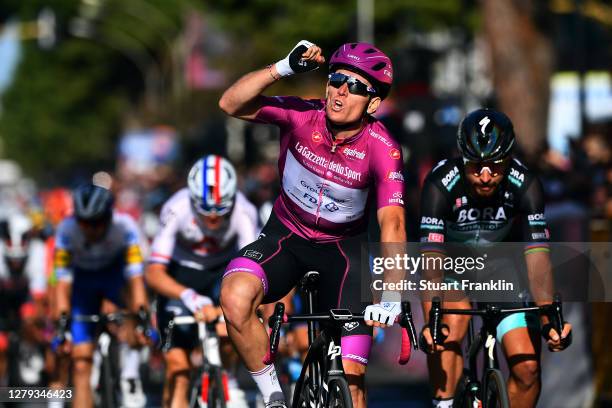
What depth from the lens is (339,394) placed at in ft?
22.9

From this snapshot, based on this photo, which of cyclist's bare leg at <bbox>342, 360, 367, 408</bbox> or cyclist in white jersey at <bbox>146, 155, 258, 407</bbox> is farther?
cyclist in white jersey at <bbox>146, 155, 258, 407</bbox>

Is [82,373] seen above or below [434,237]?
below

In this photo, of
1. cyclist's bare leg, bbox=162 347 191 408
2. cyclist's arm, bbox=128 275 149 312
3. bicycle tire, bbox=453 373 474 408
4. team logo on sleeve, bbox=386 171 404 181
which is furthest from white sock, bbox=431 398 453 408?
cyclist's arm, bbox=128 275 149 312

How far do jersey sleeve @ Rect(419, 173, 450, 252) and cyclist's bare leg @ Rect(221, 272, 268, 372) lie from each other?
1.08m

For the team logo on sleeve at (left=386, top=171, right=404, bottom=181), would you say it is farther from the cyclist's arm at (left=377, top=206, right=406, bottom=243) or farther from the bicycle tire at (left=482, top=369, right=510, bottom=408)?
the bicycle tire at (left=482, top=369, right=510, bottom=408)

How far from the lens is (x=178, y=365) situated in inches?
387

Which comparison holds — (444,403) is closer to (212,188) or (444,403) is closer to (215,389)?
(215,389)

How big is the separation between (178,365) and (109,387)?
605mm

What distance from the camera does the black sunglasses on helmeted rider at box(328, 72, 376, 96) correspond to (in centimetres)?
752

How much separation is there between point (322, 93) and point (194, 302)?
31612 mm

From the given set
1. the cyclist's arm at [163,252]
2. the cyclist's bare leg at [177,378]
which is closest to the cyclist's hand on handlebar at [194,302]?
the cyclist's arm at [163,252]

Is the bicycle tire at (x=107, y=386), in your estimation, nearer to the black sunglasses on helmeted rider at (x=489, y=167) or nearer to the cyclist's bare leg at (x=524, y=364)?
the cyclist's bare leg at (x=524, y=364)

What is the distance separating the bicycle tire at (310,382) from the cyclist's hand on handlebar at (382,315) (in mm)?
570

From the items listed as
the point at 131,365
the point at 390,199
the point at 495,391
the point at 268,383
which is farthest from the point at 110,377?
the point at 495,391
